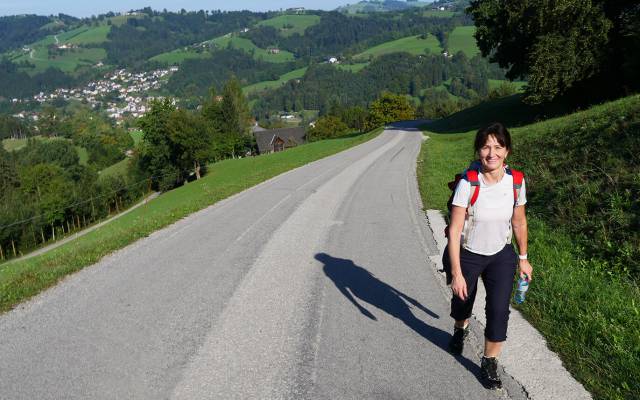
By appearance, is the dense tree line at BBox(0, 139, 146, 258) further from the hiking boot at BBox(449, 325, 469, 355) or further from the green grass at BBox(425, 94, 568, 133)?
the green grass at BBox(425, 94, 568, 133)

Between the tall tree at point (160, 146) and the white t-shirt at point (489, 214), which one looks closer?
the white t-shirt at point (489, 214)

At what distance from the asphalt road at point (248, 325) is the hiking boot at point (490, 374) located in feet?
0.28

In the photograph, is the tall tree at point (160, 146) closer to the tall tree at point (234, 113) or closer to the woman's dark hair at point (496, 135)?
the tall tree at point (234, 113)

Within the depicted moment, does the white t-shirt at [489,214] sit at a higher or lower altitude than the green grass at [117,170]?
higher

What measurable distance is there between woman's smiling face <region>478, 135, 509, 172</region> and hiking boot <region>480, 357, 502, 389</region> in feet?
6.10

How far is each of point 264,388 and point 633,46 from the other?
29.4 m

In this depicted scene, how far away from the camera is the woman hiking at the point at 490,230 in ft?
13.3

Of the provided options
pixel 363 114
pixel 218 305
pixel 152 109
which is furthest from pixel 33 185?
pixel 218 305

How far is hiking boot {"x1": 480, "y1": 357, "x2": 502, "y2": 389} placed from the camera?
4.30 m

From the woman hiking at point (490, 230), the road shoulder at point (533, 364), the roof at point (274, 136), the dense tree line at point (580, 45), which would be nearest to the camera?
the woman hiking at point (490, 230)

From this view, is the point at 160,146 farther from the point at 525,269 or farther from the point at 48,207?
the point at 525,269

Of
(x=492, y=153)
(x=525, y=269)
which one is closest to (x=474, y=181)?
(x=492, y=153)

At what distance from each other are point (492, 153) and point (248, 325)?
3.57 m

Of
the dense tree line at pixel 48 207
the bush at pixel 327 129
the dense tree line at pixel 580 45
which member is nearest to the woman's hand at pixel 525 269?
the dense tree line at pixel 580 45
